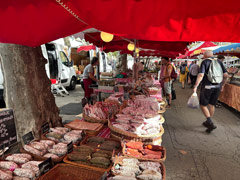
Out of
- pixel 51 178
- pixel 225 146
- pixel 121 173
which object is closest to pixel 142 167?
pixel 121 173

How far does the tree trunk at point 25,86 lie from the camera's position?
243 centimetres

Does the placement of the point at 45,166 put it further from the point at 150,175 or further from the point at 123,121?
the point at 123,121

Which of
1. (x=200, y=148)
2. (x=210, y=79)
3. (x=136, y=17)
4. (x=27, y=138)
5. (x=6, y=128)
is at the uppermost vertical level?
(x=136, y=17)

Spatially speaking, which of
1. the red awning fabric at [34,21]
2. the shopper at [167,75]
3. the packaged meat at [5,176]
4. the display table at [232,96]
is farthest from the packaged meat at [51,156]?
the display table at [232,96]

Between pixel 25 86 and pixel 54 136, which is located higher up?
pixel 25 86

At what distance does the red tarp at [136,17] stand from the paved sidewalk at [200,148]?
8.02ft

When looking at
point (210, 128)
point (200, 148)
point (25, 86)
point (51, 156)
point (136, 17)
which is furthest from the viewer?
point (210, 128)

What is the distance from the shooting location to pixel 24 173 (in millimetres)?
1676

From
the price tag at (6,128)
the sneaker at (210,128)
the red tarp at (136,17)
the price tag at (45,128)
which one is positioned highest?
the red tarp at (136,17)

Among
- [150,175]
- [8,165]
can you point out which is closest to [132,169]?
[150,175]

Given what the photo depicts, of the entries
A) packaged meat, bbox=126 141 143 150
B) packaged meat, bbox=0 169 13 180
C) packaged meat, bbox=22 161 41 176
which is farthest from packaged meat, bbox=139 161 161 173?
packaged meat, bbox=0 169 13 180

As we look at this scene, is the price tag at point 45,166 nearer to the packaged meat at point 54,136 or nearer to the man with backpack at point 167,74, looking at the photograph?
the packaged meat at point 54,136

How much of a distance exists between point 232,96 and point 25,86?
747 cm

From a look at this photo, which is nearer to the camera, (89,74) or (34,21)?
(34,21)
